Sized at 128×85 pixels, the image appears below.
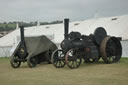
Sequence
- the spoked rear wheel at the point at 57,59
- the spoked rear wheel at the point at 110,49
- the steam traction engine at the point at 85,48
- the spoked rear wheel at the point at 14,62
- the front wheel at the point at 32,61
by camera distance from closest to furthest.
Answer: the steam traction engine at the point at 85,48
the spoked rear wheel at the point at 57,59
the spoked rear wheel at the point at 110,49
the front wheel at the point at 32,61
the spoked rear wheel at the point at 14,62

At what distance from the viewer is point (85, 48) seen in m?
11.9

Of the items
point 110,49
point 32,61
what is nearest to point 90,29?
point 110,49

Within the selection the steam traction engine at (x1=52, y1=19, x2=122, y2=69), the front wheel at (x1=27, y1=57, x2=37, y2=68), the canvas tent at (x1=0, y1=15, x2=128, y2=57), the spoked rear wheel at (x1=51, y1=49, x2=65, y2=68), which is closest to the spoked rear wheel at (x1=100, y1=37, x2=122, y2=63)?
the steam traction engine at (x1=52, y1=19, x2=122, y2=69)

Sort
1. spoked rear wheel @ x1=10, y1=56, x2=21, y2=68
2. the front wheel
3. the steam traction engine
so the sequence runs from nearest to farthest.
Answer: the steam traction engine
the front wheel
spoked rear wheel @ x1=10, y1=56, x2=21, y2=68

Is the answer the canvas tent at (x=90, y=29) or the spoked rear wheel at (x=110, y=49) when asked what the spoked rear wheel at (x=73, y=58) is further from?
the canvas tent at (x=90, y=29)

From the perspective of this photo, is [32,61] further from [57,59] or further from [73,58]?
[73,58]

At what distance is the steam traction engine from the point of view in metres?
11.5

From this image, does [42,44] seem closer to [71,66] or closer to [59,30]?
[71,66]

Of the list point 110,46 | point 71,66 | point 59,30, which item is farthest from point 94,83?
point 59,30

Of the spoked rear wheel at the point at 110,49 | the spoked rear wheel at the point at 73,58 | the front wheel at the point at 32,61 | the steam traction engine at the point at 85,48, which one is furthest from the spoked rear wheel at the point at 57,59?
the spoked rear wheel at the point at 110,49

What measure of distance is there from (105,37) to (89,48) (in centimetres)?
139

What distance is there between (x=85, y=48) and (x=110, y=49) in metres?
1.57

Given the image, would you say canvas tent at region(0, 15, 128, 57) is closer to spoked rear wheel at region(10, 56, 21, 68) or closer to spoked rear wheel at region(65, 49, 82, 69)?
spoked rear wheel at region(10, 56, 21, 68)

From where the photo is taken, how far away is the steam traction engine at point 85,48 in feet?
37.6
